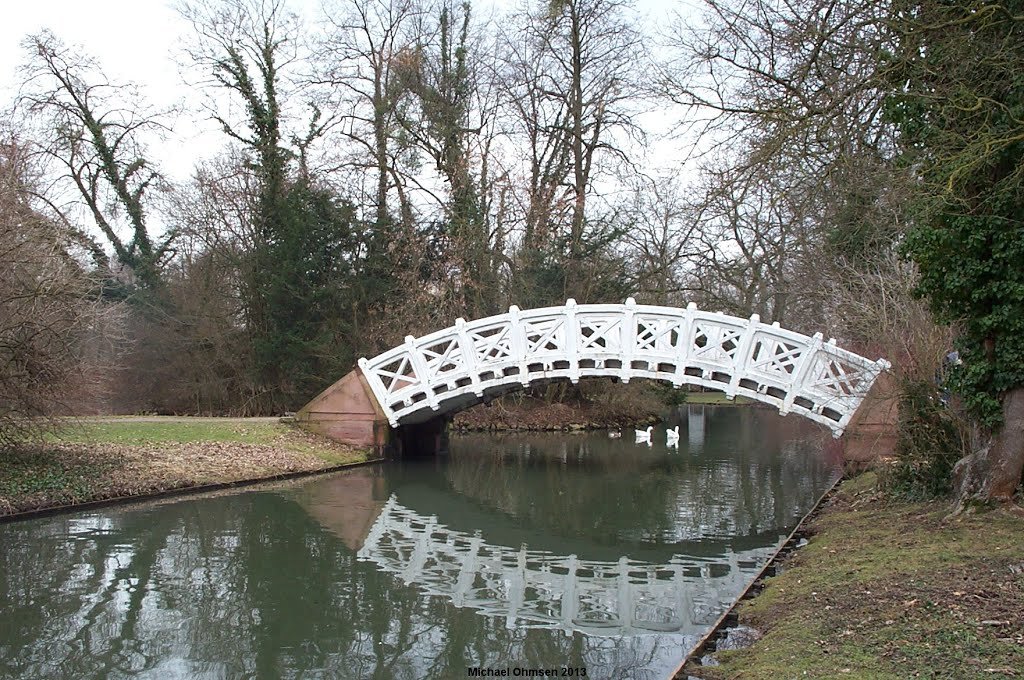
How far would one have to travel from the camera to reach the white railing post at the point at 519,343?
19.0 m

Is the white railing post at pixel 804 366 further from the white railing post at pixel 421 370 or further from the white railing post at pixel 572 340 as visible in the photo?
the white railing post at pixel 421 370

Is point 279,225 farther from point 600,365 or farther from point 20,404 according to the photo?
point 20,404

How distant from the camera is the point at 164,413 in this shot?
29.5 meters

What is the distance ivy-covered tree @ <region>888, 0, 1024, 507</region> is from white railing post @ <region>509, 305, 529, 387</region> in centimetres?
988

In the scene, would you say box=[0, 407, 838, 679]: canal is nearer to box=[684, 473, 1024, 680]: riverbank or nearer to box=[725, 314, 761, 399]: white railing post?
box=[684, 473, 1024, 680]: riverbank

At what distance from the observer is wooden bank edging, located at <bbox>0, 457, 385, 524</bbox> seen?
42.3ft

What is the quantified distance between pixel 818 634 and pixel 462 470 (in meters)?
15.3

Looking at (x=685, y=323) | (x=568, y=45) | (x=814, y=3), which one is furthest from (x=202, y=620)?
(x=568, y=45)

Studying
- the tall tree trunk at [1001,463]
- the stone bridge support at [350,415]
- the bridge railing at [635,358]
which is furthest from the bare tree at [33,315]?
the tall tree trunk at [1001,463]

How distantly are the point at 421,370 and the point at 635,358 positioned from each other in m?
4.89

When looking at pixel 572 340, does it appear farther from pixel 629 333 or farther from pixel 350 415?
pixel 350 415

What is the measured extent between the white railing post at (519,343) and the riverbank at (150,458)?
4593mm

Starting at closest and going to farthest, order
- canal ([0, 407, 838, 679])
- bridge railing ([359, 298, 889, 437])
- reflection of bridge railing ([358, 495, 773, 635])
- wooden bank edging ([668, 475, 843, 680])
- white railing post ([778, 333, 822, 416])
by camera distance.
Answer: wooden bank edging ([668, 475, 843, 680]) < canal ([0, 407, 838, 679]) < reflection of bridge railing ([358, 495, 773, 635]) < white railing post ([778, 333, 822, 416]) < bridge railing ([359, 298, 889, 437])

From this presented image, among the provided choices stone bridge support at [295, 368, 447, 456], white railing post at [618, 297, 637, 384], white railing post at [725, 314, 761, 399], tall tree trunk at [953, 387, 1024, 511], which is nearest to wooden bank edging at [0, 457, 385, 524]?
stone bridge support at [295, 368, 447, 456]
